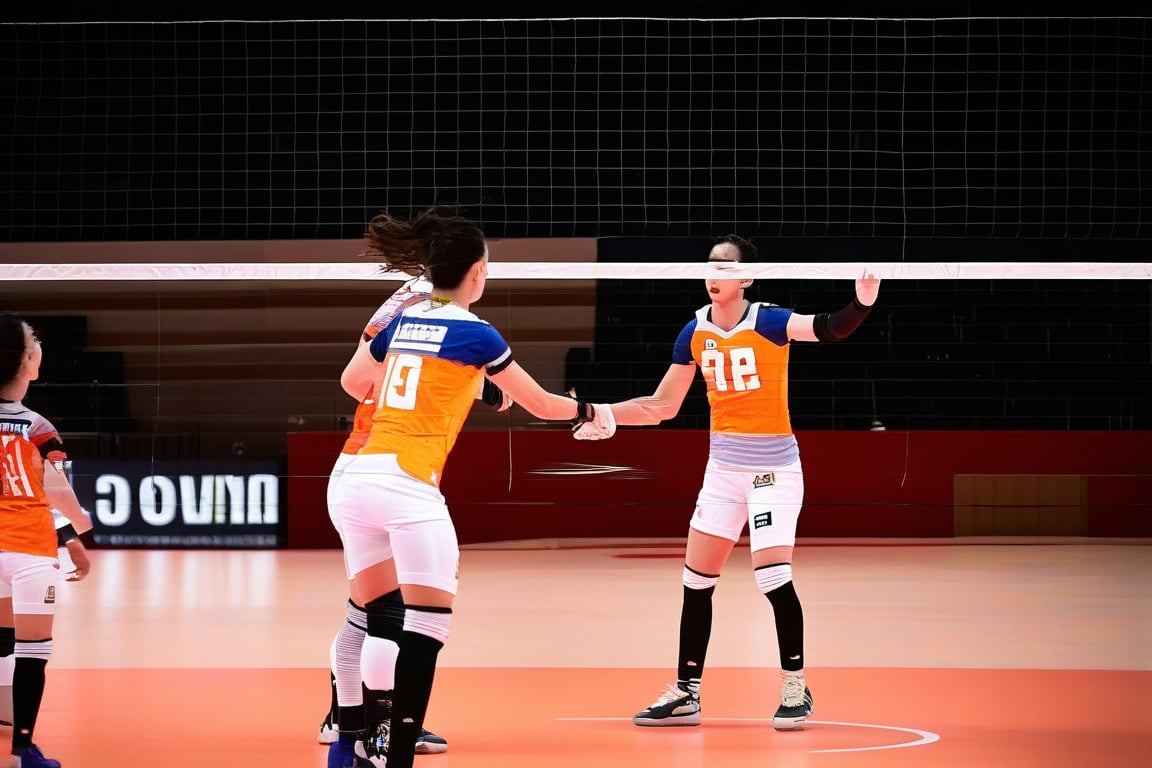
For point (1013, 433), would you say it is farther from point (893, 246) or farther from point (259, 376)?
point (259, 376)

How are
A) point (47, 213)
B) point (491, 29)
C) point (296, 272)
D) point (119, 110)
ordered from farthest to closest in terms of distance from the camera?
point (47, 213) → point (119, 110) → point (491, 29) → point (296, 272)

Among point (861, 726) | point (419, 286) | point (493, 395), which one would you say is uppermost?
point (419, 286)

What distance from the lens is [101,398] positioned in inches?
600

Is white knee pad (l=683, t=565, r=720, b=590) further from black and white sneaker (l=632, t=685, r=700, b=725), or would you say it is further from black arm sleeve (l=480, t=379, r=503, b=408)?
black arm sleeve (l=480, t=379, r=503, b=408)

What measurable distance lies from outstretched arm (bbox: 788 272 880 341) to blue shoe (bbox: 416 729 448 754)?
6.53 feet

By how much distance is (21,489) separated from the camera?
4.52 metres

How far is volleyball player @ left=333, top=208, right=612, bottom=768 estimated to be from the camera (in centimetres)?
371

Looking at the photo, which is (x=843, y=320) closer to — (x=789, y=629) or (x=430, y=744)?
(x=789, y=629)

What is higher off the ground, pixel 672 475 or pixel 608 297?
pixel 608 297

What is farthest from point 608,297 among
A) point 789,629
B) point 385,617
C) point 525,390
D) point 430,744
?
point 525,390

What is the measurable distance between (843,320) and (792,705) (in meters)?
1.46

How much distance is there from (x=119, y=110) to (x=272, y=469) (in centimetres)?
508

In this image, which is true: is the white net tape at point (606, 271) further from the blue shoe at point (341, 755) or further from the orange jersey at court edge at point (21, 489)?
the blue shoe at point (341, 755)

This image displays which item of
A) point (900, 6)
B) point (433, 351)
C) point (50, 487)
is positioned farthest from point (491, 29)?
point (433, 351)
